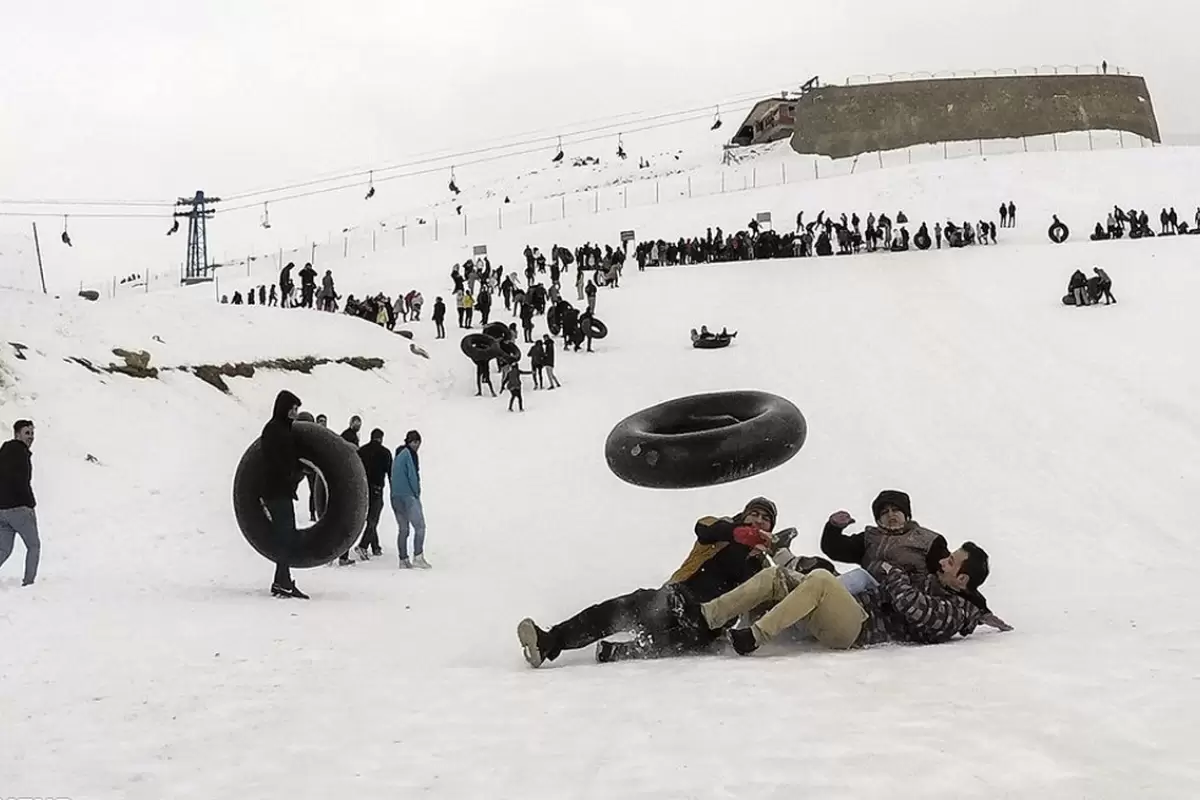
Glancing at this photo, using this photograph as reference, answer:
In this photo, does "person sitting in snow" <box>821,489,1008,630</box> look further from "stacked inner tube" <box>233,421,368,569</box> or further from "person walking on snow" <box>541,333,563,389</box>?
"person walking on snow" <box>541,333,563,389</box>

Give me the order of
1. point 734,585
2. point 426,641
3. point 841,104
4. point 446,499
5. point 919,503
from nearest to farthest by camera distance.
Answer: point 734,585 < point 426,641 < point 919,503 < point 446,499 < point 841,104

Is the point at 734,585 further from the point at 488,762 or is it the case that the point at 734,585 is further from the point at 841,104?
the point at 841,104

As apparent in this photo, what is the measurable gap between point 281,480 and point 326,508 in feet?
1.42

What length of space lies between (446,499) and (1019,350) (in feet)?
36.9

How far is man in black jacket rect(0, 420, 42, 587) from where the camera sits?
7509 mm

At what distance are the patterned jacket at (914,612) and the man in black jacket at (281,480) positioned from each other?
4.58 metres

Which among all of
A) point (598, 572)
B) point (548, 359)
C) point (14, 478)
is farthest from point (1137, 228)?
point (14, 478)

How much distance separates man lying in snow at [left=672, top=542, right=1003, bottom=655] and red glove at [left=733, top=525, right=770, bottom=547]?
0.64ft

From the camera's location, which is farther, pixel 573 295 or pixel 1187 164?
pixel 1187 164

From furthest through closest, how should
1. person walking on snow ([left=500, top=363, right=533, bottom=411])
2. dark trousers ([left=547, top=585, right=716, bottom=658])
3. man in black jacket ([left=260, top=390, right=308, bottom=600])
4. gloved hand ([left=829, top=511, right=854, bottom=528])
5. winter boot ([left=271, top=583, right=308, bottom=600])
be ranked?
person walking on snow ([left=500, top=363, right=533, bottom=411])
man in black jacket ([left=260, top=390, right=308, bottom=600])
winter boot ([left=271, top=583, right=308, bottom=600])
gloved hand ([left=829, top=511, right=854, bottom=528])
dark trousers ([left=547, top=585, right=716, bottom=658])

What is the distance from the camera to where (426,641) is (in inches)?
257

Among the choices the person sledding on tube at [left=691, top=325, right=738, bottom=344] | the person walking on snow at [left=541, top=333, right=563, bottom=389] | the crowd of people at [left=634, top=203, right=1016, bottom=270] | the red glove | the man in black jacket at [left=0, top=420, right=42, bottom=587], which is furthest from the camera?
the crowd of people at [left=634, top=203, right=1016, bottom=270]

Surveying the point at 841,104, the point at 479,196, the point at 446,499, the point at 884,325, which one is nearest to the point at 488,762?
the point at 446,499

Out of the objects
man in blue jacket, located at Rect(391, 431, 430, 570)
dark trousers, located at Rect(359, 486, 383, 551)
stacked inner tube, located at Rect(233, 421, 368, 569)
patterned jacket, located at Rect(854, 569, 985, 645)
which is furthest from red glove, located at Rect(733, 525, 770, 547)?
dark trousers, located at Rect(359, 486, 383, 551)
